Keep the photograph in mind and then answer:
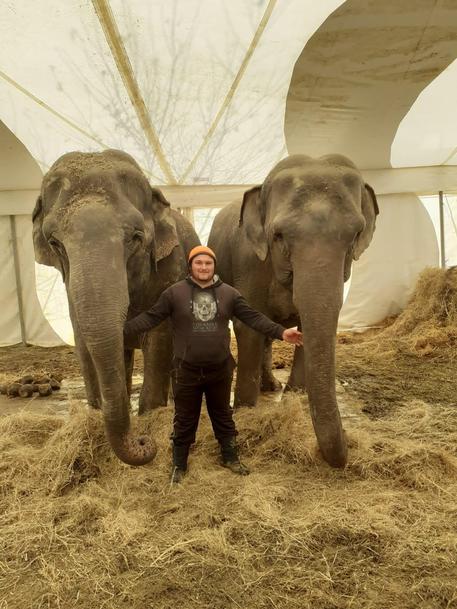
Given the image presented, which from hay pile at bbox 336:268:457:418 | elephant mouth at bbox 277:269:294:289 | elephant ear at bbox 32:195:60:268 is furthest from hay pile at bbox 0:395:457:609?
hay pile at bbox 336:268:457:418

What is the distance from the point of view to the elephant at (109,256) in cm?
275

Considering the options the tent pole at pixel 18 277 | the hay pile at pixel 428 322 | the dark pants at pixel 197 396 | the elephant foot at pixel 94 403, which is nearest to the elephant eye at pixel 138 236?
the dark pants at pixel 197 396

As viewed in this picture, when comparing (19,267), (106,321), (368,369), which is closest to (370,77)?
(368,369)

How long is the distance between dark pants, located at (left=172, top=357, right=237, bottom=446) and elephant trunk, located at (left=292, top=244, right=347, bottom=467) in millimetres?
609

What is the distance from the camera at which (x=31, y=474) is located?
3389 mm

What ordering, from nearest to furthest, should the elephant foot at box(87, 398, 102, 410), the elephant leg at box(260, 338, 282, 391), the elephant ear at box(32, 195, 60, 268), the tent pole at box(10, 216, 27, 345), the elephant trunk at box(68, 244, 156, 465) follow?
the elephant trunk at box(68, 244, 156, 465), the elephant ear at box(32, 195, 60, 268), the elephant foot at box(87, 398, 102, 410), the elephant leg at box(260, 338, 282, 391), the tent pole at box(10, 216, 27, 345)

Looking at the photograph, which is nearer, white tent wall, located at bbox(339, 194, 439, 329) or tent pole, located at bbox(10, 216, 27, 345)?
tent pole, located at bbox(10, 216, 27, 345)

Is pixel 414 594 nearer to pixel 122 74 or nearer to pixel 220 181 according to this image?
pixel 122 74

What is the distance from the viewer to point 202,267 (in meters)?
3.30

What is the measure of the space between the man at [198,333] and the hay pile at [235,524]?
30cm

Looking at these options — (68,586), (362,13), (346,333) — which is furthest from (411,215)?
(68,586)

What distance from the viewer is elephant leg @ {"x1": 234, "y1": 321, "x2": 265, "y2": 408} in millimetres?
4375

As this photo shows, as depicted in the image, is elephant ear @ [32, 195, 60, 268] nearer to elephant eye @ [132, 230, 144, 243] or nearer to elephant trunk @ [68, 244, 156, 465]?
elephant eye @ [132, 230, 144, 243]

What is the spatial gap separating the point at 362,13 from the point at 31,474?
5090 mm
